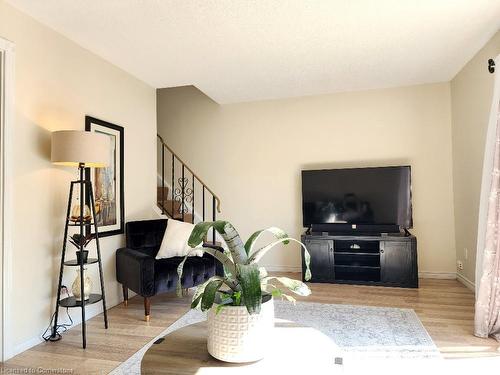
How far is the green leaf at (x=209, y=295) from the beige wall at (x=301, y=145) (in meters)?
3.77

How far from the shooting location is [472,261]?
3924mm

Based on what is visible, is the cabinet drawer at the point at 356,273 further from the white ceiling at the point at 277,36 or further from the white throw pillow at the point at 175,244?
the white ceiling at the point at 277,36

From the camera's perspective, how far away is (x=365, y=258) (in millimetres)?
4355

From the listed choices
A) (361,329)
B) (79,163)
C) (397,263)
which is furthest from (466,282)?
(79,163)

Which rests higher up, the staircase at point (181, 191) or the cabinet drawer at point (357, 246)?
the staircase at point (181, 191)

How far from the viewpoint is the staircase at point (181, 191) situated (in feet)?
17.0

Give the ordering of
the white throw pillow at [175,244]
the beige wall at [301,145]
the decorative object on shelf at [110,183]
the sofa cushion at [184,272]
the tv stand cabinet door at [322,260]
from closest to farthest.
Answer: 1. the sofa cushion at [184,272]
2. the decorative object on shelf at [110,183]
3. the white throw pillow at [175,244]
4. the tv stand cabinet door at [322,260]
5. the beige wall at [301,145]

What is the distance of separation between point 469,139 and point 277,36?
251cm

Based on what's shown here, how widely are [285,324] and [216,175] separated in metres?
3.80

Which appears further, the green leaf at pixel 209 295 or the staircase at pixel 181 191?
the staircase at pixel 181 191

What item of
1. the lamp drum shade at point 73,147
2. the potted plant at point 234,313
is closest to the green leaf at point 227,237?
the potted plant at point 234,313

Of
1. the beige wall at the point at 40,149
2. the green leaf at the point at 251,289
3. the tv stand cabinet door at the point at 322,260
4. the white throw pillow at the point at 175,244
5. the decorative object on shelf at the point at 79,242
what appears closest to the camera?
the green leaf at the point at 251,289

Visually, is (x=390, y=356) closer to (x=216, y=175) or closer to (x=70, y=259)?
(x=70, y=259)

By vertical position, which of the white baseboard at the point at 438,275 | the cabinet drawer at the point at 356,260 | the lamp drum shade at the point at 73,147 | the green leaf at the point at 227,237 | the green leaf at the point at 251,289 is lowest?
the white baseboard at the point at 438,275
